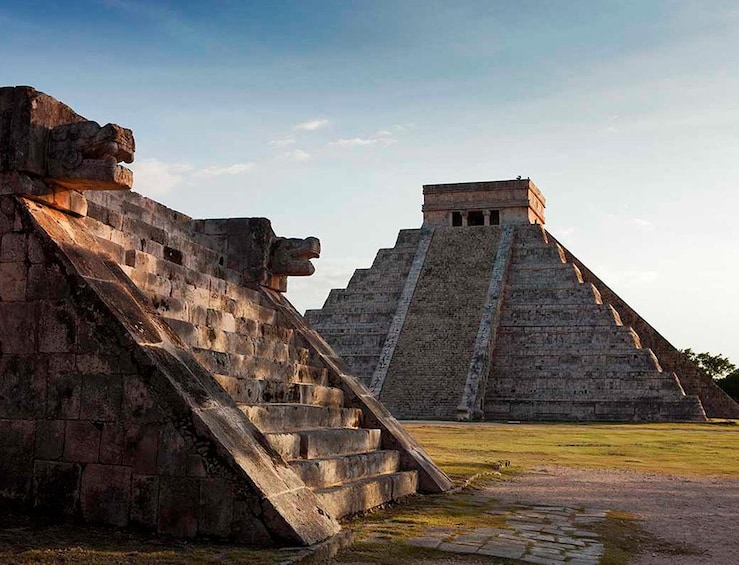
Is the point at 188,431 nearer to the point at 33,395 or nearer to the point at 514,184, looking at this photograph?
the point at 33,395

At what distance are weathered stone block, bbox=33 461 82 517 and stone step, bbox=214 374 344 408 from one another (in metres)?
1.26

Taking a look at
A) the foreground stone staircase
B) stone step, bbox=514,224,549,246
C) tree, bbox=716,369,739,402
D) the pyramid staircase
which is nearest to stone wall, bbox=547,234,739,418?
stone step, bbox=514,224,549,246

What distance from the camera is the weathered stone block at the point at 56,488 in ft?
17.3

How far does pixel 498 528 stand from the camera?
20.7ft

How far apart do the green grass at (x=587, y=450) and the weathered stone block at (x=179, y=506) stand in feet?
15.0

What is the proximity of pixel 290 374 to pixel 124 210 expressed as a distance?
2.09m

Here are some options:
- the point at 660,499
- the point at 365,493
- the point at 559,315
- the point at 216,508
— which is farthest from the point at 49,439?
the point at 559,315

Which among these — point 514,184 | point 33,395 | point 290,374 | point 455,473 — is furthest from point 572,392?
point 33,395

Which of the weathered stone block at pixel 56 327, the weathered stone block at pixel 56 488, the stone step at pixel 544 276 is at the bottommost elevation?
the weathered stone block at pixel 56 488

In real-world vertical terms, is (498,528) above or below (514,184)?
below

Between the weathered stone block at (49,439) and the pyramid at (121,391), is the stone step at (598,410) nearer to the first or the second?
the pyramid at (121,391)

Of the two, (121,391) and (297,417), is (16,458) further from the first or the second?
(297,417)

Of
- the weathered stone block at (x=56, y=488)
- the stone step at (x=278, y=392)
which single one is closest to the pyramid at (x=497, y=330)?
the stone step at (x=278, y=392)

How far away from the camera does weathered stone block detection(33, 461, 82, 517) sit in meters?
5.28
